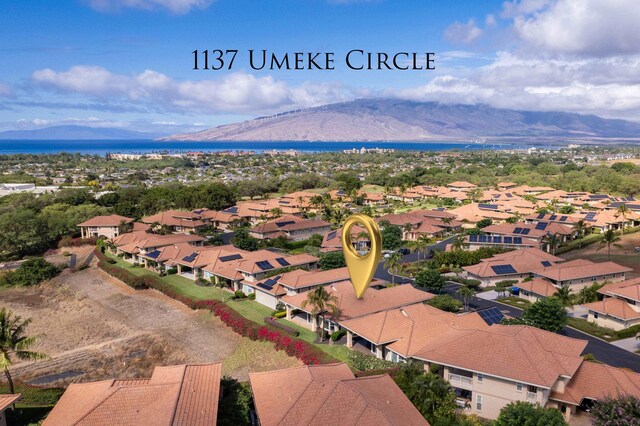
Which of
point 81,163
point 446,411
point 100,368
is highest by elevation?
point 81,163

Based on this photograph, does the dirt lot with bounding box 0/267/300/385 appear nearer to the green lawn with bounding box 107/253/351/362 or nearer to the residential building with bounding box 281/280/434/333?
the green lawn with bounding box 107/253/351/362

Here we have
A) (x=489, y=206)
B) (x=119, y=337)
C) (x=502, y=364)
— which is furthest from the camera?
(x=489, y=206)

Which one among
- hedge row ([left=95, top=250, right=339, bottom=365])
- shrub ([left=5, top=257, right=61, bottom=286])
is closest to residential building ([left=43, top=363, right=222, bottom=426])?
hedge row ([left=95, top=250, right=339, bottom=365])

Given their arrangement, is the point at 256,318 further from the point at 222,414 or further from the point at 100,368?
the point at 222,414

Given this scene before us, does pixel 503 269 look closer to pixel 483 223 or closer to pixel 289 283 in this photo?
pixel 289 283

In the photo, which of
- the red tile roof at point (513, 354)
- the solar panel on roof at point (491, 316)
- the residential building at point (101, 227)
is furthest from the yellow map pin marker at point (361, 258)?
the residential building at point (101, 227)

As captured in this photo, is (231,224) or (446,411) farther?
(231,224)

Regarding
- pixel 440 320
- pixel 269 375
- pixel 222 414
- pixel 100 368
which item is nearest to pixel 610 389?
pixel 440 320

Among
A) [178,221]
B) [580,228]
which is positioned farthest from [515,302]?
[178,221]
